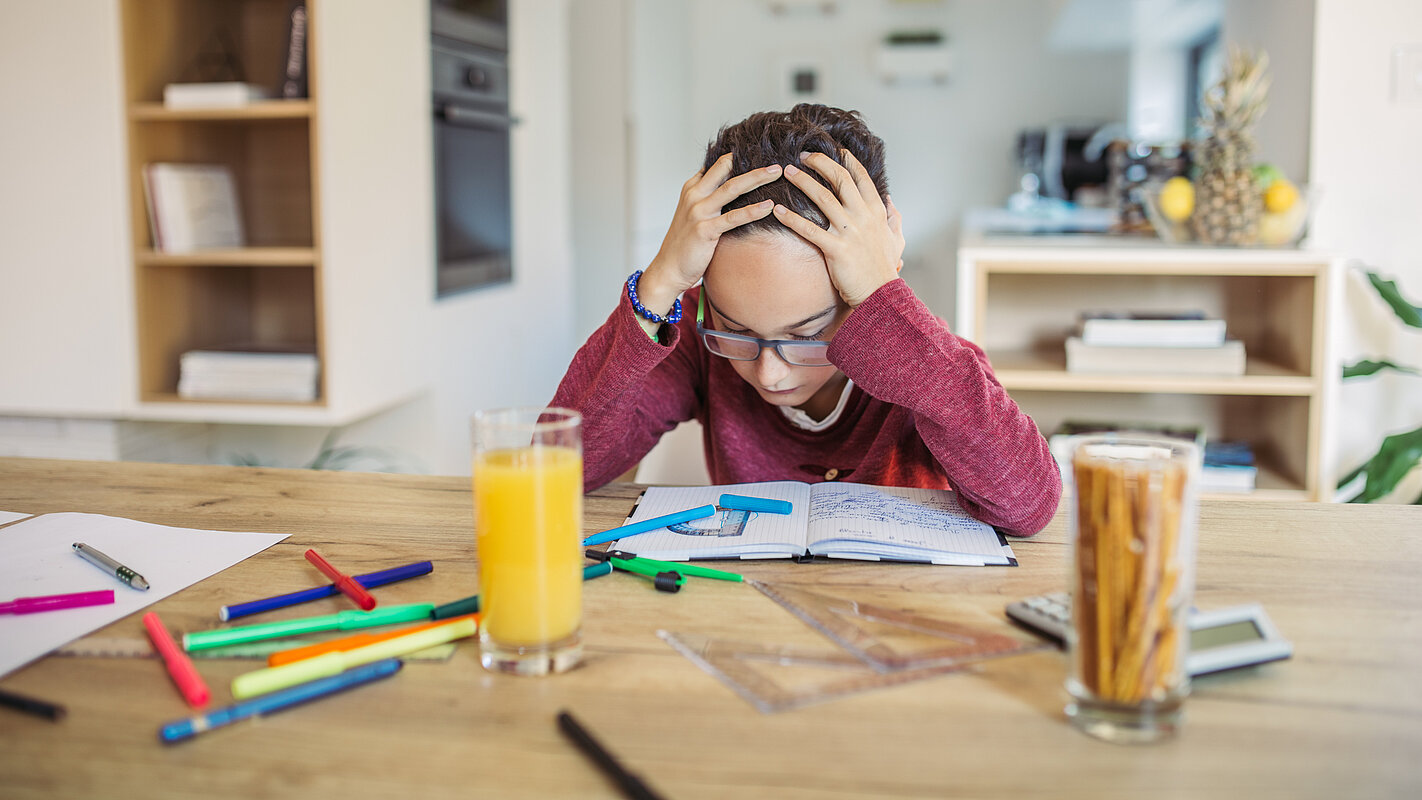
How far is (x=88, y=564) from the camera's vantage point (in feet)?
2.89

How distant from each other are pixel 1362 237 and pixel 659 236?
10.5ft

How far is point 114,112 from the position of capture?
89.0 inches

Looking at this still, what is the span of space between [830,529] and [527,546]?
0.34m

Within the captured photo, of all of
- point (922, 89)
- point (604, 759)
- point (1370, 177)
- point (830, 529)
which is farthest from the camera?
point (922, 89)

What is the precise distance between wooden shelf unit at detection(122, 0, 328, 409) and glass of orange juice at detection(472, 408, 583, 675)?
1843 millimetres

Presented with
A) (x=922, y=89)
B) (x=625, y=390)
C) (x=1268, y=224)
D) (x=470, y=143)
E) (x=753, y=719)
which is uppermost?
(x=922, y=89)

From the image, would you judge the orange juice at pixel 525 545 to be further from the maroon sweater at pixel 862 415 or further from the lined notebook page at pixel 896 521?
the maroon sweater at pixel 862 415

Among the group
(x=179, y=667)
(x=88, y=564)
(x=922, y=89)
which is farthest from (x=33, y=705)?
(x=922, y=89)

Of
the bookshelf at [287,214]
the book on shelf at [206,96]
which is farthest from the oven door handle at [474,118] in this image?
the book on shelf at [206,96]

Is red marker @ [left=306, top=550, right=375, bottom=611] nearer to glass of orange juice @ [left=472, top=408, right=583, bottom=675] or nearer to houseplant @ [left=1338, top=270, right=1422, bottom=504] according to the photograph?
glass of orange juice @ [left=472, top=408, right=583, bottom=675]

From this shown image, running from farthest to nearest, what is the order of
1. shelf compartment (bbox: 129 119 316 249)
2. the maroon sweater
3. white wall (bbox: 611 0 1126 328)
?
white wall (bbox: 611 0 1126 328) < shelf compartment (bbox: 129 119 316 249) < the maroon sweater

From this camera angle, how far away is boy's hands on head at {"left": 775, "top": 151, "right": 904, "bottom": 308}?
1018 mm

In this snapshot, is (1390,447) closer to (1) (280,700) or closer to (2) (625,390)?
(2) (625,390)

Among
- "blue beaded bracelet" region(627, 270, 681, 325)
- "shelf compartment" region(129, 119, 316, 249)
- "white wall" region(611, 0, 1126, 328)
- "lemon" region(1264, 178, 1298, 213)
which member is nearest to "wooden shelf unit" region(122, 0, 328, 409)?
"shelf compartment" region(129, 119, 316, 249)
